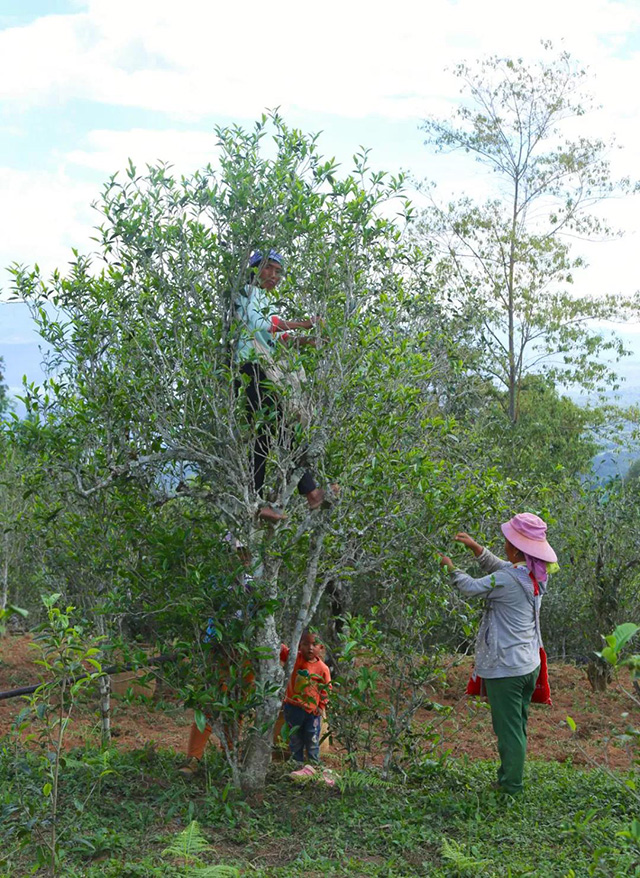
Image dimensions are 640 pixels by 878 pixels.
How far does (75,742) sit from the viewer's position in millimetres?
7777

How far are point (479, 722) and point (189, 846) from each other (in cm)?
517

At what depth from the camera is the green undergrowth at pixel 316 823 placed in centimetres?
447

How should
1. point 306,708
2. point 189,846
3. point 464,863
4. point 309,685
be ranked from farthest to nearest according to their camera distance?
point 306,708 < point 309,685 < point 464,863 < point 189,846

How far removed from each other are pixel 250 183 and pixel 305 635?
2.99m

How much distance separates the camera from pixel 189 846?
4.20m

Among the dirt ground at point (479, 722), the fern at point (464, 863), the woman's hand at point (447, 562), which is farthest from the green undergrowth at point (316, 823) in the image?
the woman's hand at point (447, 562)

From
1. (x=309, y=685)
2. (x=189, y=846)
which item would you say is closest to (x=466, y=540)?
(x=309, y=685)

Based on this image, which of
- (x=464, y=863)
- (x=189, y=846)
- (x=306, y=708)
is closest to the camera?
(x=189, y=846)

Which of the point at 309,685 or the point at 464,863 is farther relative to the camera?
the point at 309,685

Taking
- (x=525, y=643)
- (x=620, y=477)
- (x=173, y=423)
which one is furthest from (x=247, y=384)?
(x=620, y=477)

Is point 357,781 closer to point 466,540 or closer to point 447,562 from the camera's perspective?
point 447,562

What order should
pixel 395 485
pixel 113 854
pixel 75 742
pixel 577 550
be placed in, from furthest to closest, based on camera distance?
pixel 577 550 → pixel 75 742 → pixel 395 485 → pixel 113 854

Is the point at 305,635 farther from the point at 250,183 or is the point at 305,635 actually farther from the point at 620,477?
the point at 620,477

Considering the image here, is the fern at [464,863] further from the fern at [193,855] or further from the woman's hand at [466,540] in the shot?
the woman's hand at [466,540]
